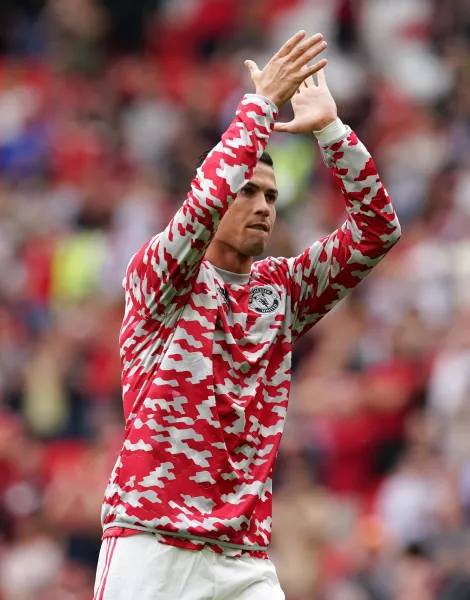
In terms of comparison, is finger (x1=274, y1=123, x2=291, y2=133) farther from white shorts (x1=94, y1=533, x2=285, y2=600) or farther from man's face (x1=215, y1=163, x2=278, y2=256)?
white shorts (x1=94, y1=533, x2=285, y2=600)

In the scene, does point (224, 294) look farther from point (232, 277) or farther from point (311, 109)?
point (311, 109)

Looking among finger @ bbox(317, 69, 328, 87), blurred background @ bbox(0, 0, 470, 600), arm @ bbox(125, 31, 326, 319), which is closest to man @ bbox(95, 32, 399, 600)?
arm @ bbox(125, 31, 326, 319)

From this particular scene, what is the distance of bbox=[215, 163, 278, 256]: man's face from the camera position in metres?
5.05

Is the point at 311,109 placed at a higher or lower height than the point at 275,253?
higher

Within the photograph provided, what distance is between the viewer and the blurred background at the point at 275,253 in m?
9.02

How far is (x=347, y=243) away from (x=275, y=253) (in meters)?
4.84

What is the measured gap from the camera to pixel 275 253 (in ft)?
32.9

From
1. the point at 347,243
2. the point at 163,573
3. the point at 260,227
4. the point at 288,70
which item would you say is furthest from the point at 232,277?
the point at 163,573

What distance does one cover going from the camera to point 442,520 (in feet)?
28.3

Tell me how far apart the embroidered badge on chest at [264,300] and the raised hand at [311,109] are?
0.56 meters

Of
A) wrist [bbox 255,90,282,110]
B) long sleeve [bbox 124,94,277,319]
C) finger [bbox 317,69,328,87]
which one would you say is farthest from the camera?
finger [bbox 317,69,328,87]

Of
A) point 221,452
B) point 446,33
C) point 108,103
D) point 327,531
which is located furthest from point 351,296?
point 221,452

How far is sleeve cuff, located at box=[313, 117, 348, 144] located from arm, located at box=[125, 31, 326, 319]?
0.24 m

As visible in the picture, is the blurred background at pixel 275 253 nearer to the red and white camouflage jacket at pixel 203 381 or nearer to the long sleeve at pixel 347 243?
the long sleeve at pixel 347 243
